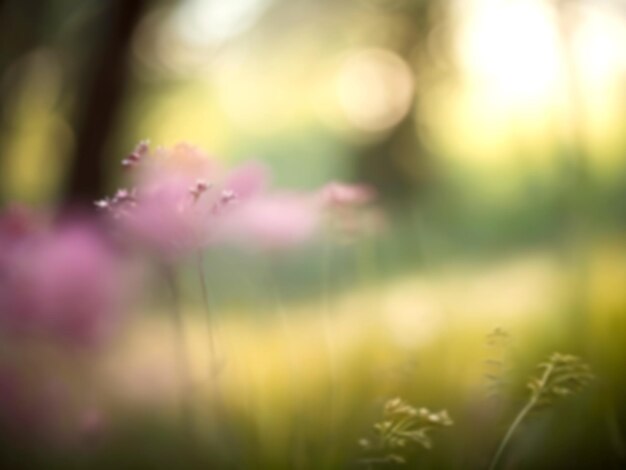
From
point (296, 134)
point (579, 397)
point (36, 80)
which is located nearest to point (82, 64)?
point (36, 80)

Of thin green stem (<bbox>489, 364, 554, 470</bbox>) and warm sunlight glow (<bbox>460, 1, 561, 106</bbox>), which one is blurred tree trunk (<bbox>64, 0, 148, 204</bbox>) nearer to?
warm sunlight glow (<bbox>460, 1, 561, 106</bbox>)

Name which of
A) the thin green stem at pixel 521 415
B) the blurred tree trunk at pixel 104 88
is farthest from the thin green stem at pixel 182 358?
the thin green stem at pixel 521 415

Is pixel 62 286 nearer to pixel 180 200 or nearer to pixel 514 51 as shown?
pixel 180 200

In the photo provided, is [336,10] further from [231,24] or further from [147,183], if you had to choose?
[147,183]

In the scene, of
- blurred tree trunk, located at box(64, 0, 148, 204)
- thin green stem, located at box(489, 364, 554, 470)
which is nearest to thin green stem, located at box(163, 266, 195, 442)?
blurred tree trunk, located at box(64, 0, 148, 204)

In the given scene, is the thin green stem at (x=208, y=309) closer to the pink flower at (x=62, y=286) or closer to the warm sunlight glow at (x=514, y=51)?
the pink flower at (x=62, y=286)

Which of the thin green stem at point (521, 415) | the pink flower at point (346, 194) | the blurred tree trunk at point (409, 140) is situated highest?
the blurred tree trunk at point (409, 140)

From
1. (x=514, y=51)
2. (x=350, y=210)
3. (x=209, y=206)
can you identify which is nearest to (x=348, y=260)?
(x=350, y=210)
